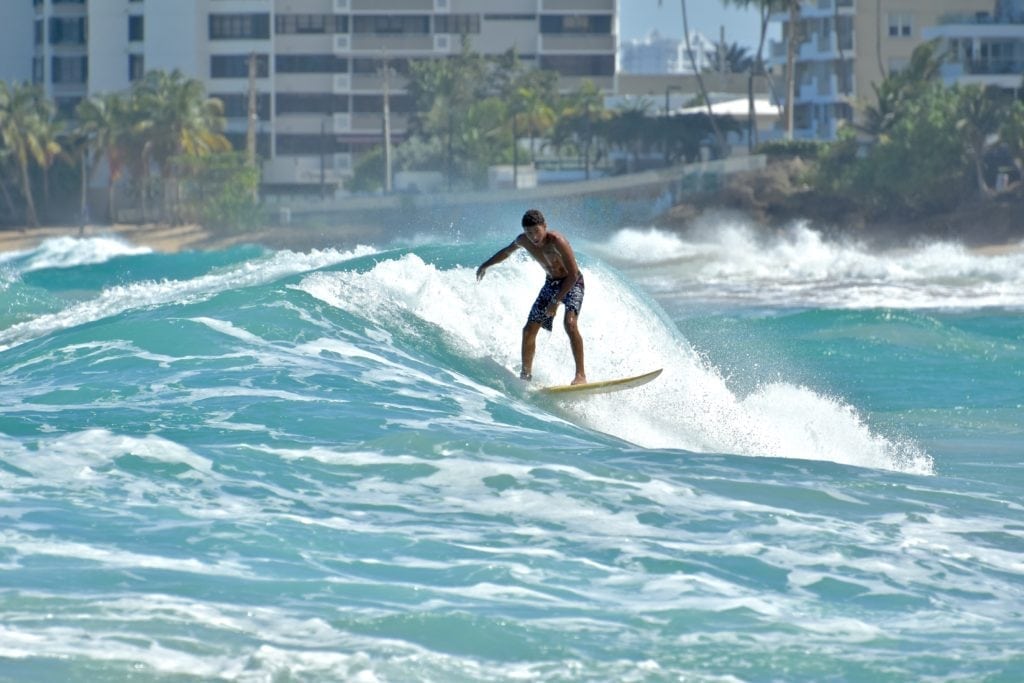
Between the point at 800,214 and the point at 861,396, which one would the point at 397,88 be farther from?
the point at 861,396

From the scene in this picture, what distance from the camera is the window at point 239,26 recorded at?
8406 centimetres

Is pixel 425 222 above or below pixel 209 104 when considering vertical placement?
below

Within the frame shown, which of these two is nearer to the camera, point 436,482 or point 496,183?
point 436,482

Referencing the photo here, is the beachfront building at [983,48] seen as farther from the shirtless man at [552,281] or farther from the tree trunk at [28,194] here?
the shirtless man at [552,281]

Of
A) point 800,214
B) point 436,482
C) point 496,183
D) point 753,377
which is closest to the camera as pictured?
point 436,482

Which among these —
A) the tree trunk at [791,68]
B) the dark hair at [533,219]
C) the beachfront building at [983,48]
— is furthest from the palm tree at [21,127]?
the dark hair at [533,219]

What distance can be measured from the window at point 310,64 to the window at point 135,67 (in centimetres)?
677

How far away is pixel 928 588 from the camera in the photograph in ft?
26.6

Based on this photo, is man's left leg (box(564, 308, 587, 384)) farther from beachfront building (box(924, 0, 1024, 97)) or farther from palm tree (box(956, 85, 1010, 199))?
beachfront building (box(924, 0, 1024, 97))

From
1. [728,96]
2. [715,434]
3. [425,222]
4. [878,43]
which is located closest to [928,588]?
[715,434]

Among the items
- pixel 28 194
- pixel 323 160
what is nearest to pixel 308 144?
pixel 323 160

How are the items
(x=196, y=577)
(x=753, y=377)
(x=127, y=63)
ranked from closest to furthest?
1. (x=196, y=577)
2. (x=753, y=377)
3. (x=127, y=63)

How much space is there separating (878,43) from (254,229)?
92.6 feet

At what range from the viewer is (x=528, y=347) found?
13.6 meters
